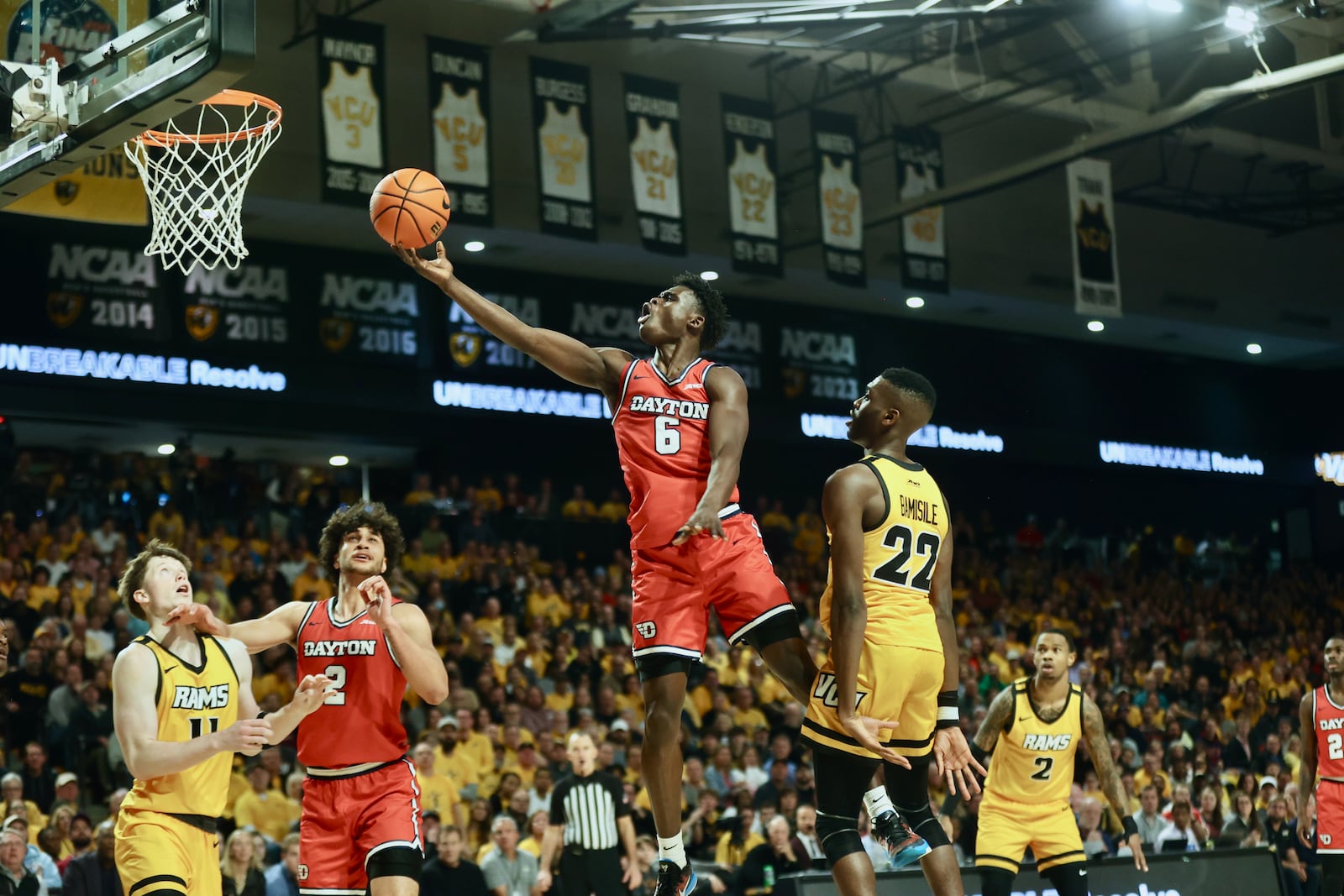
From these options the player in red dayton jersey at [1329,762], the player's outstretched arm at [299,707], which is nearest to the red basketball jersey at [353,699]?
the player's outstretched arm at [299,707]

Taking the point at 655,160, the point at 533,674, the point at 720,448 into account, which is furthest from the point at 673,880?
the point at 655,160

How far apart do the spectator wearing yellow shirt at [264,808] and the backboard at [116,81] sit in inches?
282

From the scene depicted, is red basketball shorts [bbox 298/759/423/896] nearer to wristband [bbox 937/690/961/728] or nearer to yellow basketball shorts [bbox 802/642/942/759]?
yellow basketball shorts [bbox 802/642/942/759]

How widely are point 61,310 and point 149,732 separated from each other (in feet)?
47.2

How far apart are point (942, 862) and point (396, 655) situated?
2324mm

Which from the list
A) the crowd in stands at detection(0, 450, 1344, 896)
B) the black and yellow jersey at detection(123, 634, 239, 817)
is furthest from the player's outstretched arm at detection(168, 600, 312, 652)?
the crowd in stands at detection(0, 450, 1344, 896)

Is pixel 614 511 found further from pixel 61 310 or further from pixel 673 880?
pixel 673 880

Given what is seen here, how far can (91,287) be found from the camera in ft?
63.2

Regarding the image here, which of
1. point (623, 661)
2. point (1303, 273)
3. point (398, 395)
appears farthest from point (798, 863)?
point (1303, 273)

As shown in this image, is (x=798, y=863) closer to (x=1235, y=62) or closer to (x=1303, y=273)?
(x=1235, y=62)

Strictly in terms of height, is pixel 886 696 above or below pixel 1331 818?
above

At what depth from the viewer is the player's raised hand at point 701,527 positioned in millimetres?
5949

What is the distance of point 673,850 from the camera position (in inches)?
244

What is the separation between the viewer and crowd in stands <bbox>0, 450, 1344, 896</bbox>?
13.1 m
